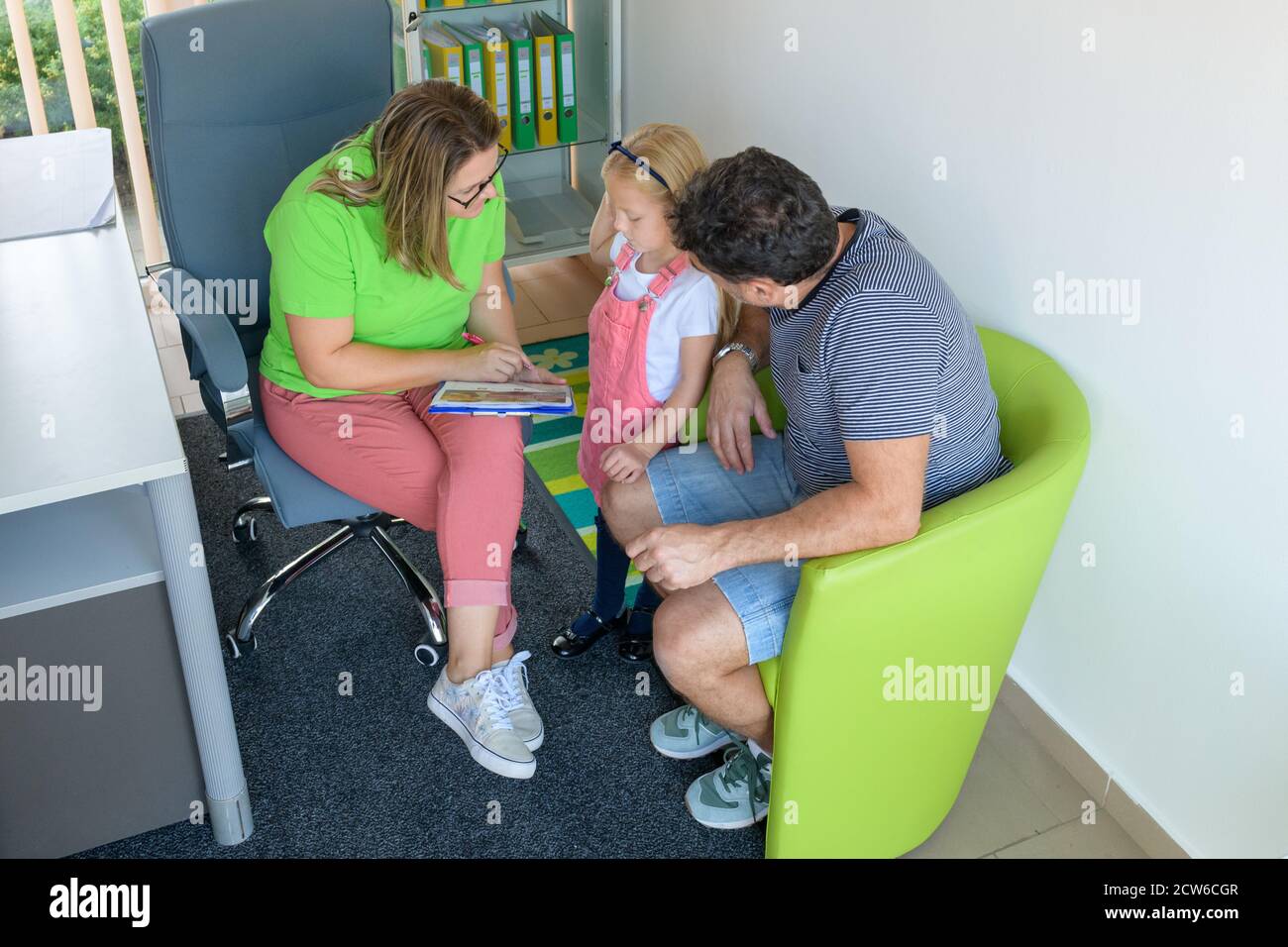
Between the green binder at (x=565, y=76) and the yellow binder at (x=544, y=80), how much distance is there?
0.01 m

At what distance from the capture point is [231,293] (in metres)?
2.37

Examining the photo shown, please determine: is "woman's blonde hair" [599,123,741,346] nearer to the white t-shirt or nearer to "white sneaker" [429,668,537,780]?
the white t-shirt

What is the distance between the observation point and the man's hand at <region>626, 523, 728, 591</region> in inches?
69.7

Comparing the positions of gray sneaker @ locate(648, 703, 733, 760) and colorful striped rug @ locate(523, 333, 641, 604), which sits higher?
colorful striped rug @ locate(523, 333, 641, 604)

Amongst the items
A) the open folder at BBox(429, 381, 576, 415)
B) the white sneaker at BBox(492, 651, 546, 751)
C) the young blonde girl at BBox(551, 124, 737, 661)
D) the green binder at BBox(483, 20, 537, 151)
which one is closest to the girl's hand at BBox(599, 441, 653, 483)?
the young blonde girl at BBox(551, 124, 737, 661)

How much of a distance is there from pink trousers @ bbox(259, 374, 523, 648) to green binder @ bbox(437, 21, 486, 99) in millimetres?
1445

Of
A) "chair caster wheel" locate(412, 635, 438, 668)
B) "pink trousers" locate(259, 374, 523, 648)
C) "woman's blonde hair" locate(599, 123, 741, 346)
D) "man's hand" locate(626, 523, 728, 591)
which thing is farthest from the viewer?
"chair caster wheel" locate(412, 635, 438, 668)

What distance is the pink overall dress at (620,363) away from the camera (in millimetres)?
2133

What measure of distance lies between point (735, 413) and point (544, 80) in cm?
180

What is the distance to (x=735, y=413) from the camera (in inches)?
81.3

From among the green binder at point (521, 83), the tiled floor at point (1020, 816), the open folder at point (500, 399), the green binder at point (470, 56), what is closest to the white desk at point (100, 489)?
the open folder at point (500, 399)

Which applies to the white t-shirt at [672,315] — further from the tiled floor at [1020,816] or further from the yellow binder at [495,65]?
the yellow binder at [495,65]
